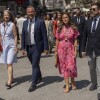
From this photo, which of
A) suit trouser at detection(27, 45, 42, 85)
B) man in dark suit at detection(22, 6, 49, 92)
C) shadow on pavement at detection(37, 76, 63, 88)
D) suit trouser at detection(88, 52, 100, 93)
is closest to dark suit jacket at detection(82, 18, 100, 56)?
suit trouser at detection(88, 52, 100, 93)

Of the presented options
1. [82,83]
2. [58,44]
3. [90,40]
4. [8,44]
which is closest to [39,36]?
[58,44]

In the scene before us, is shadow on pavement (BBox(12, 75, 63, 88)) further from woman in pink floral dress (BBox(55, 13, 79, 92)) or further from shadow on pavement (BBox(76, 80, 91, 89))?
woman in pink floral dress (BBox(55, 13, 79, 92))

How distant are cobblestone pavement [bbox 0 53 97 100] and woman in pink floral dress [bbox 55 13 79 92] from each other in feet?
1.23

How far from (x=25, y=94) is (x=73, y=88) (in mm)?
1024

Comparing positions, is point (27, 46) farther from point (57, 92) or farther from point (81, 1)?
point (81, 1)

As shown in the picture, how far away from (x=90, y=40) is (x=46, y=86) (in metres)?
1.73

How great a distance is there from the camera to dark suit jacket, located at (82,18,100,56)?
7641mm

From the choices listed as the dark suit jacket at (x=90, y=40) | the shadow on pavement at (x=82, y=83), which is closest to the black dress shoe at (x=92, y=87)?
the shadow on pavement at (x=82, y=83)

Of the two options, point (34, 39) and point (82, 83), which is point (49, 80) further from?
point (34, 39)

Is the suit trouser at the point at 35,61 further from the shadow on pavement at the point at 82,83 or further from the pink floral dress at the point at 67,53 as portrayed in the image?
the shadow on pavement at the point at 82,83

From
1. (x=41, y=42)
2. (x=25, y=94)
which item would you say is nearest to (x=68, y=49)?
(x=41, y=42)

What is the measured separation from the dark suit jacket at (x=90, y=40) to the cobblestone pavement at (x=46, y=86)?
2.94 feet

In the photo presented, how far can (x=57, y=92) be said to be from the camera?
327 inches

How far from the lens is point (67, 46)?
8.34 meters
